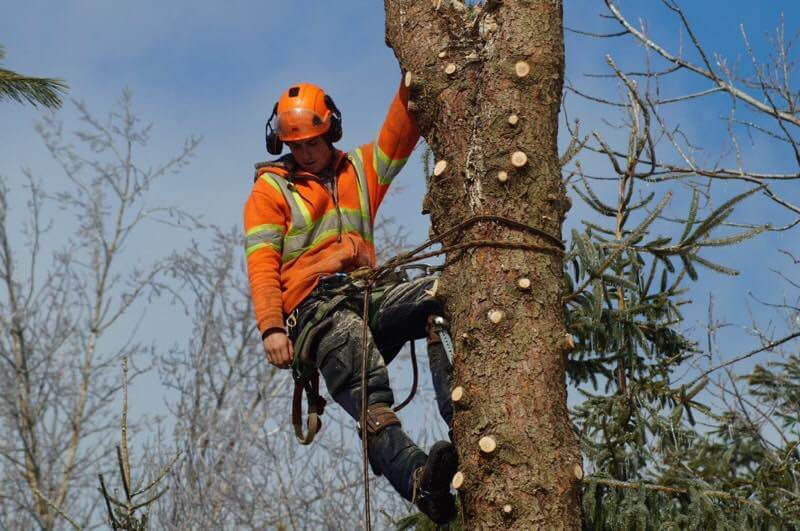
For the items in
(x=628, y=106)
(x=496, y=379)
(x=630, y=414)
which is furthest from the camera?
(x=628, y=106)

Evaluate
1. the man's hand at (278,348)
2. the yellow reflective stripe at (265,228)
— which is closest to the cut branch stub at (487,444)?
the man's hand at (278,348)

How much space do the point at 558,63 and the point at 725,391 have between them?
3582 mm

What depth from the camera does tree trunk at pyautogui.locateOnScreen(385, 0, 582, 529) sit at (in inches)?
147

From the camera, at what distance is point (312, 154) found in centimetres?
512

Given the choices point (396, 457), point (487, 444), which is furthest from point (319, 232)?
Answer: point (487, 444)

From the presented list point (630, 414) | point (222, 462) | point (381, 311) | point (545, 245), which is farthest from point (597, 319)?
point (222, 462)

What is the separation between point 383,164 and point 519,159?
116cm

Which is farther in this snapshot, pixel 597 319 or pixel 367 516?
pixel 597 319

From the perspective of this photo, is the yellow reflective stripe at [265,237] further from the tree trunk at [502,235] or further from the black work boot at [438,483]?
the black work boot at [438,483]

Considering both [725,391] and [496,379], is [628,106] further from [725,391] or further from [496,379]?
[496,379]

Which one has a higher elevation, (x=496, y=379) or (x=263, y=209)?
(x=263, y=209)

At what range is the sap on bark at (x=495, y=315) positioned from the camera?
388 centimetres

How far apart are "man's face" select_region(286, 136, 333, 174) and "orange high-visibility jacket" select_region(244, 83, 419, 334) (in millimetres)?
63

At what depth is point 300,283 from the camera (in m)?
4.87
